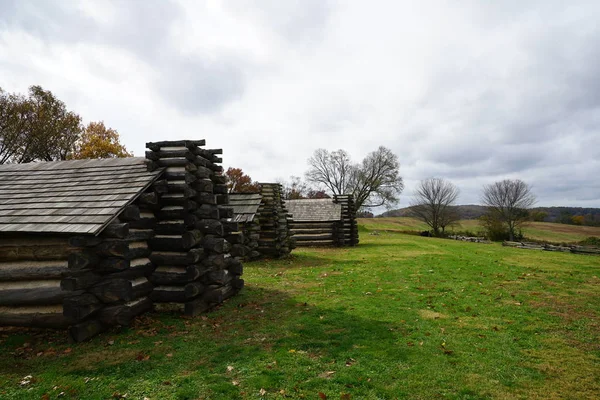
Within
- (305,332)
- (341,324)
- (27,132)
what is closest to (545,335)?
(341,324)

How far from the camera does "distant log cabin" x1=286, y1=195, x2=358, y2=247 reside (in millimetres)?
26188

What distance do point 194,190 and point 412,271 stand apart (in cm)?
956

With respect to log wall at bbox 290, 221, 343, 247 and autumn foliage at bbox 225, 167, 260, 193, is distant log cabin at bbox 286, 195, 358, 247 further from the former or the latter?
autumn foliage at bbox 225, 167, 260, 193

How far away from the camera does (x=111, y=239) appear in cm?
622

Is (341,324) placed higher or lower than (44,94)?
lower

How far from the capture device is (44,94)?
32594 mm

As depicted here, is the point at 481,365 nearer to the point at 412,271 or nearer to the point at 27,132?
the point at 412,271

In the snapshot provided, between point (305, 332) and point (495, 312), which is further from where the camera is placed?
point (495, 312)

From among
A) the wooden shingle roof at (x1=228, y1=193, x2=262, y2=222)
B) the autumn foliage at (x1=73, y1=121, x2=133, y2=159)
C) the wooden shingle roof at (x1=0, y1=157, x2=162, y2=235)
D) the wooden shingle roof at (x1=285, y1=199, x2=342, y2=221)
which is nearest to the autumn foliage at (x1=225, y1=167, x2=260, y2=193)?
the autumn foliage at (x1=73, y1=121, x2=133, y2=159)

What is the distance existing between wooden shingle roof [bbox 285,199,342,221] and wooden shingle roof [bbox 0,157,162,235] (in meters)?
19.2

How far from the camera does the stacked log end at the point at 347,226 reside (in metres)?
26.5

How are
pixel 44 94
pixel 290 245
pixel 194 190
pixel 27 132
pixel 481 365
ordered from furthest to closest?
pixel 44 94, pixel 27 132, pixel 290 245, pixel 194 190, pixel 481 365

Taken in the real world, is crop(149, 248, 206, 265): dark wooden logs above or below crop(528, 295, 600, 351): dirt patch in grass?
above

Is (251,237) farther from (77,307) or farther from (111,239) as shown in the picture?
(77,307)
